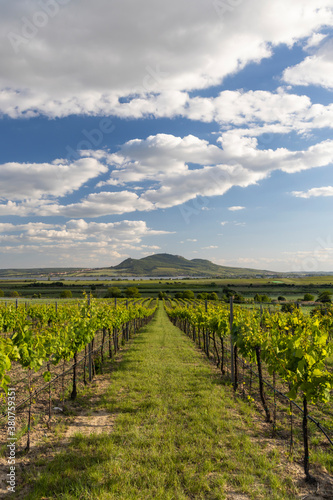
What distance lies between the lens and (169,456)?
4.90 metres

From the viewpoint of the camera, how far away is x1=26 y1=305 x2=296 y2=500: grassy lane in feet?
13.6

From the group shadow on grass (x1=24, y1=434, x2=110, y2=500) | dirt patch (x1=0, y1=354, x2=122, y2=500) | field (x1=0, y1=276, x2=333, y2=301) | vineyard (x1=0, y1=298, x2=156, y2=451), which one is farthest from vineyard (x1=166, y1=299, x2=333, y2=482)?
field (x1=0, y1=276, x2=333, y2=301)

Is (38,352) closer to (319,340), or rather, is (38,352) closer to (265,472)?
(265,472)

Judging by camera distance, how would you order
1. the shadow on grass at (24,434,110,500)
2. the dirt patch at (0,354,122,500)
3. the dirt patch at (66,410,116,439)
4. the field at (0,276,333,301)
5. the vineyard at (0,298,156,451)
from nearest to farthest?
the shadow on grass at (24,434,110,500)
the dirt patch at (0,354,122,500)
the vineyard at (0,298,156,451)
the dirt patch at (66,410,116,439)
the field at (0,276,333,301)

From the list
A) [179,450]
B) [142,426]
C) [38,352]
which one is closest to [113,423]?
[142,426]

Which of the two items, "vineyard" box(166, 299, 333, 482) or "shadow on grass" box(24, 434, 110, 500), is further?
"vineyard" box(166, 299, 333, 482)

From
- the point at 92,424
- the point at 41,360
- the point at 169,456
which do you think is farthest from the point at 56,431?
the point at 169,456

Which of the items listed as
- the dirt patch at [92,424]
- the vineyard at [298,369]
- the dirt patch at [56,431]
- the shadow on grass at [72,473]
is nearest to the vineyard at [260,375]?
the vineyard at [298,369]

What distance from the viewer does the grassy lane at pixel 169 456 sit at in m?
4.14

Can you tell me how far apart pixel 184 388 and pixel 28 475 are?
16.4ft

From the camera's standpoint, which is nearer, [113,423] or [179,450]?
[179,450]

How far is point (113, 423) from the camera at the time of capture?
637cm

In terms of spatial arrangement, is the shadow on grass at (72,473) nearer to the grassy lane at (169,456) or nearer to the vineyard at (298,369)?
the grassy lane at (169,456)

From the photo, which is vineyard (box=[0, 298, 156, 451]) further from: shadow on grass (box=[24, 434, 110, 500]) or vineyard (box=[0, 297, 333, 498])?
shadow on grass (box=[24, 434, 110, 500])
